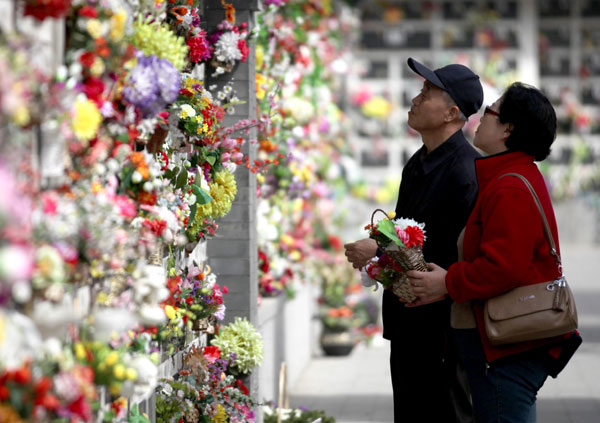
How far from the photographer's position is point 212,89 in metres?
4.42

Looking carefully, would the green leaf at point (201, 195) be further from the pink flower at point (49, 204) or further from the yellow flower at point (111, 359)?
the pink flower at point (49, 204)

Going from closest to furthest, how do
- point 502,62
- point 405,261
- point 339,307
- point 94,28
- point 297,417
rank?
point 94,28
point 405,261
point 297,417
point 339,307
point 502,62

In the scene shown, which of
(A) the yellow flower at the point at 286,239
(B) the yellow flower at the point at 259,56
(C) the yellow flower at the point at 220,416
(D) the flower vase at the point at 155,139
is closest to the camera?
(D) the flower vase at the point at 155,139

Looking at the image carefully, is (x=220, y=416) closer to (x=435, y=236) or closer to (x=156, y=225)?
(x=435, y=236)

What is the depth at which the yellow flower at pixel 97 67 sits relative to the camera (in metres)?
2.20

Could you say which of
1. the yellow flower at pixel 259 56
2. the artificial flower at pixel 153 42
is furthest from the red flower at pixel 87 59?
the yellow flower at pixel 259 56

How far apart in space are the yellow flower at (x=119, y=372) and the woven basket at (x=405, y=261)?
48.5 inches

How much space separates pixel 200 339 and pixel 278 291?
1.98 m

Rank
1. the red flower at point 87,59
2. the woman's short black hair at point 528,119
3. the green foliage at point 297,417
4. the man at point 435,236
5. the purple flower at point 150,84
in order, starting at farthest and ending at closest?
the green foliage at point 297,417 < the man at point 435,236 < the woman's short black hair at point 528,119 < the purple flower at point 150,84 < the red flower at point 87,59

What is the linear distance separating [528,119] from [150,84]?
1320 millimetres

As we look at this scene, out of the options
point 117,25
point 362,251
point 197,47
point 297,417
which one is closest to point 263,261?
point 297,417

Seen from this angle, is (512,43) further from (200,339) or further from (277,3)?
(200,339)

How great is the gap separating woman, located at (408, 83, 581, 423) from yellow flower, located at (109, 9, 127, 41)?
50.7 inches

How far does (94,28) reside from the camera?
2.20m
